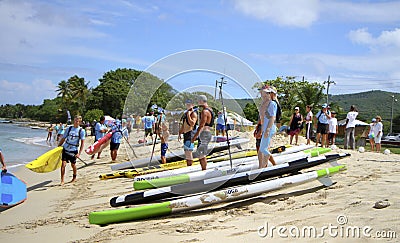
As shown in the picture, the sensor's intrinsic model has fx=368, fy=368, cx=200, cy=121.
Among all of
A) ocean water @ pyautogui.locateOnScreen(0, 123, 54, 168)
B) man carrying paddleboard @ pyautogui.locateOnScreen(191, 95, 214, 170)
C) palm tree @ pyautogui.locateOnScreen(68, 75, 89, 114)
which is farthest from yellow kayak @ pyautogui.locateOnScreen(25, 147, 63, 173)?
palm tree @ pyautogui.locateOnScreen(68, 75, 89, 114)

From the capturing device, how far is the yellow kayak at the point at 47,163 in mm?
8688

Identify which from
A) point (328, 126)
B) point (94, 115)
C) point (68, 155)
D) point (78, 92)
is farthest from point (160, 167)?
point (78, 92)

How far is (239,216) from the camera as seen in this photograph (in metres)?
4.89

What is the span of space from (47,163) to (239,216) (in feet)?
18.6

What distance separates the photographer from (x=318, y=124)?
12195mm

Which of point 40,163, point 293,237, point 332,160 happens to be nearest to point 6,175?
point 40,163

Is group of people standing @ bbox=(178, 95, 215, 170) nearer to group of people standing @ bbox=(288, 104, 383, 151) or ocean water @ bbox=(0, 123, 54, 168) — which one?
group of people standing @ bbox=(288, 104, 383, 151)

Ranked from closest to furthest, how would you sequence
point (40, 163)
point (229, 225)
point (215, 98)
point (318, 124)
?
point (229, 225) < point (215, 98) < point (40, 163) < point (318, 124)

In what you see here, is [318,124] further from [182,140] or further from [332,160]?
[182,140]

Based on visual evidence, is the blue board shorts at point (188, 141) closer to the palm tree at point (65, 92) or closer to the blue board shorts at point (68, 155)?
the blue board shorts at point (68, 155)

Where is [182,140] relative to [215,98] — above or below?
below

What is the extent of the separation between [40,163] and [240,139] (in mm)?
4905

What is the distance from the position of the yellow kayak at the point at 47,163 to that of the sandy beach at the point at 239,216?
1.30 metres

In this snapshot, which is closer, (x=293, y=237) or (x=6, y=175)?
(x=293, y=237)
